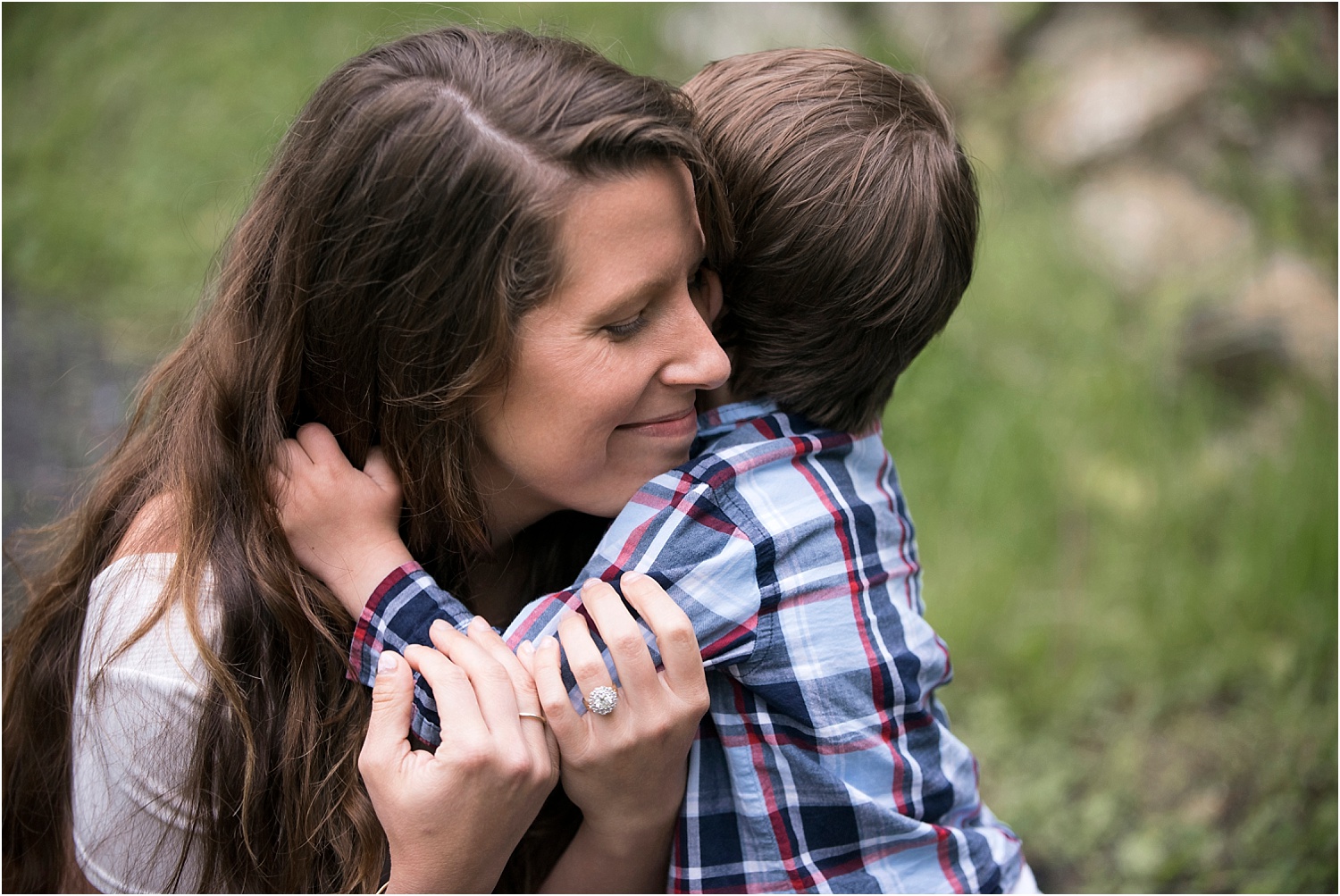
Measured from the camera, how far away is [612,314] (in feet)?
5.02

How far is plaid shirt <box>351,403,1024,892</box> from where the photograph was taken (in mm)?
1562

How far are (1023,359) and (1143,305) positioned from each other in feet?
1.77

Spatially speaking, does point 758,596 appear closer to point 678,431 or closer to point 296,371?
point 678,431

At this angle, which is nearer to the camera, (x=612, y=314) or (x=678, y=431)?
(x=612, y=314)

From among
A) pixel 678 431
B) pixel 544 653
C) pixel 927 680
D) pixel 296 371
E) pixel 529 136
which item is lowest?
pixel 927 680

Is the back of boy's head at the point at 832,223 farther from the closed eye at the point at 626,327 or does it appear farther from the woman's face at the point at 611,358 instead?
the closed eye at the point at 626,327

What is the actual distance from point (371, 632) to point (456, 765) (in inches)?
10.5

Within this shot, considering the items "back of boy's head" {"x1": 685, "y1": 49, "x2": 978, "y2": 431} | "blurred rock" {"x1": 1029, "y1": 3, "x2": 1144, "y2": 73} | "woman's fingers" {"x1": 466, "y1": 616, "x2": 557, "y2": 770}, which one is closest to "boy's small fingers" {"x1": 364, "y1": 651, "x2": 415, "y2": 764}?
"woman's fingers" {"x1": 466, "y1": 616, "x2": 557, "y2": 770}

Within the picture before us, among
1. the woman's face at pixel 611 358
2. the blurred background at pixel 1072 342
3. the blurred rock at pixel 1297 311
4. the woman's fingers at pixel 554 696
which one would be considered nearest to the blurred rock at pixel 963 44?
the blurred background at pixel 1072 342

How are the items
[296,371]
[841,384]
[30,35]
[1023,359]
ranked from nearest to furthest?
[296,371] < [841,384] < [1023,359] < [30,35]

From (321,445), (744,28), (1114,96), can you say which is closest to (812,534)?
(321,445)

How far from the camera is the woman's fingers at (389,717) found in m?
1.46

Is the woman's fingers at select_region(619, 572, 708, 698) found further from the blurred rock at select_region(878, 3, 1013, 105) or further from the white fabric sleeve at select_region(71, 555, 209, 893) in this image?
the blurred rock at select_region(878, 3, 1013, 105)

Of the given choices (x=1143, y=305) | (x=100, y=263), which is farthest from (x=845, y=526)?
(x=100, y=263)
